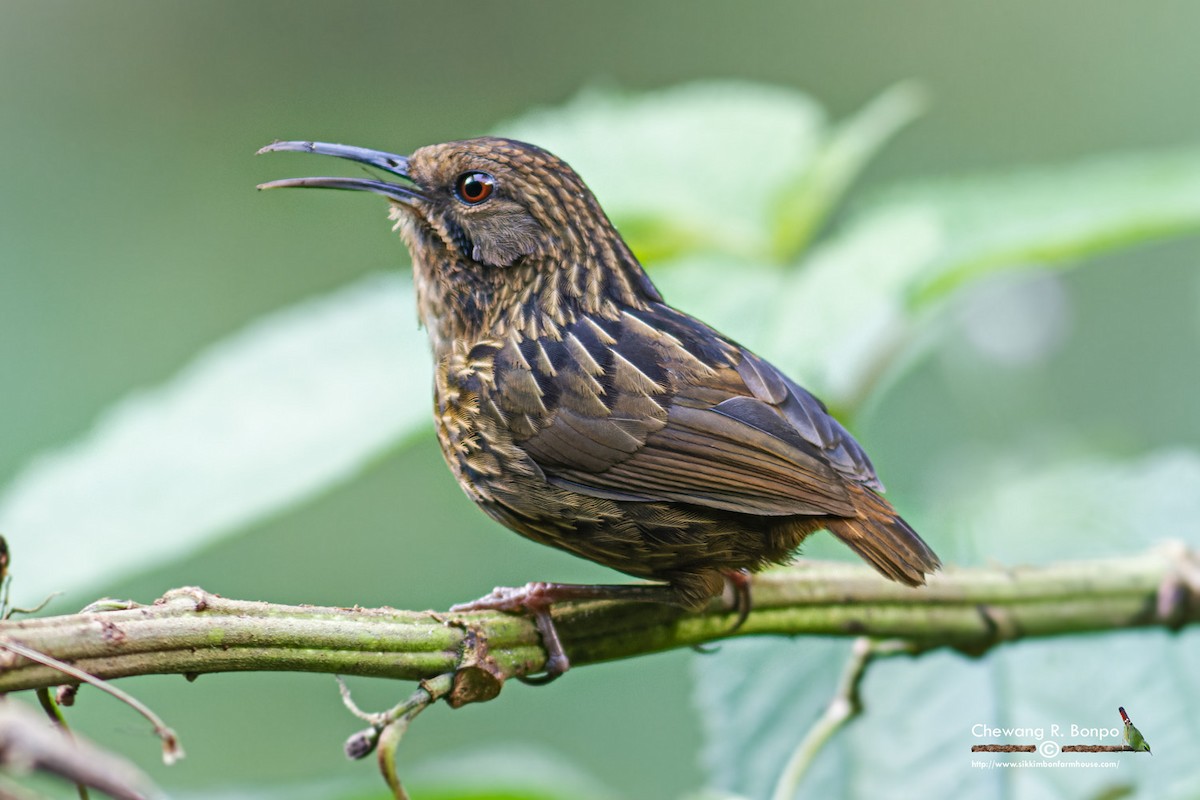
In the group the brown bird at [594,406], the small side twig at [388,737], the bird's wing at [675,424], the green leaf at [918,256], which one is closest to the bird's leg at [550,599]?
the brown bird at [594,406]

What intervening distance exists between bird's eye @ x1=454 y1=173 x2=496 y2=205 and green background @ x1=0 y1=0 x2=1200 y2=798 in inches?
85.2

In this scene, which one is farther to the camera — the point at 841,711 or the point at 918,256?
the point at 918,256

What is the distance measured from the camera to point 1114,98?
1005 cm

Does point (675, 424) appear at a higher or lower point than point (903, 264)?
lower

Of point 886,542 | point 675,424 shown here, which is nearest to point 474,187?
point 675,424

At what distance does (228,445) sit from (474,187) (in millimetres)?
905

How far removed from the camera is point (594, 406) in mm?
2838

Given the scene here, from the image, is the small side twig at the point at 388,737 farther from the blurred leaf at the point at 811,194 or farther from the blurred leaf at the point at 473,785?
the blurred leaf at the point at 811,194

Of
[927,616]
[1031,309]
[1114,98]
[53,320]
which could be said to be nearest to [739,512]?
[927,616]

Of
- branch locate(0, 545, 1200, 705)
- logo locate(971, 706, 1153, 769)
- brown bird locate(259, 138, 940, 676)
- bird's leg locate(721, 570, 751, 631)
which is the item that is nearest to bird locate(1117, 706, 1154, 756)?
logo locate(971, 706, 1153, 769)

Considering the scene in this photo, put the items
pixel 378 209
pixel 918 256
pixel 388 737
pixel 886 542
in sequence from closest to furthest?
pixel 388 737 < pixel 886 542 < pixel 918 256 < pixel 378 209

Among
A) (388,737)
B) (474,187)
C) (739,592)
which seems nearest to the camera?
(388,737)

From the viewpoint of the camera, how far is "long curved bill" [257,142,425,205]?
2809 millimetres

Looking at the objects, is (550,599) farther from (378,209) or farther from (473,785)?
(378,209)
